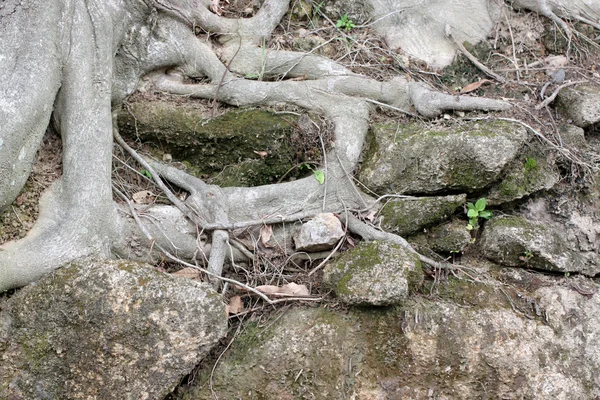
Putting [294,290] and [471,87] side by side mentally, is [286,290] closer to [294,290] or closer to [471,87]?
[294,290]

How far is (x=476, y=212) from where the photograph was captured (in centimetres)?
388

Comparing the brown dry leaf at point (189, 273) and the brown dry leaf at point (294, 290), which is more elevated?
the brown dry leaf at point (189, 273)

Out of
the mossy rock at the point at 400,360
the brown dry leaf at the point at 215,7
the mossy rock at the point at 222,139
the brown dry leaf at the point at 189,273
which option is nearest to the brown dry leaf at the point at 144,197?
the mossy rock at the point at 222,139

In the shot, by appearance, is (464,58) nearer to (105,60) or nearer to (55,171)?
(105,60)

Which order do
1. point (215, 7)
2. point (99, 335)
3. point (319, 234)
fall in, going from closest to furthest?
point (99, 335), point (319, 234), point (215, 7)

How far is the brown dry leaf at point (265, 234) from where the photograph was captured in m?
3.75

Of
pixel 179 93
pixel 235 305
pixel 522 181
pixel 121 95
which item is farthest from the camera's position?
pixel 179 93

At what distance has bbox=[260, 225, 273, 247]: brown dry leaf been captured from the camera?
3752mm

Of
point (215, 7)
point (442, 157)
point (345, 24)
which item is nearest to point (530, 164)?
Answer: point (442, 157)

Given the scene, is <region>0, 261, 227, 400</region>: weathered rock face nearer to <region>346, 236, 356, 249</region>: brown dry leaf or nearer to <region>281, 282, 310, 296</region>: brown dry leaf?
<region>281, 282, 310, 296</region>: brown dry leaf

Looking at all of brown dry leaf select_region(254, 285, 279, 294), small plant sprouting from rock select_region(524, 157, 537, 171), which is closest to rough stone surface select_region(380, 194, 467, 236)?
small plant sprouting from rock select_region(524, 157, 537, 171)

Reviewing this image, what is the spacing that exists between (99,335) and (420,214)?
2.06 meters

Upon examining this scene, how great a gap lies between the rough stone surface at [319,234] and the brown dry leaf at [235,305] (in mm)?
500

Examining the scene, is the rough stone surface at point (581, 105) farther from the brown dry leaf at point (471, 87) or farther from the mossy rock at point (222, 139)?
the mossy rock at point (222, 139)
